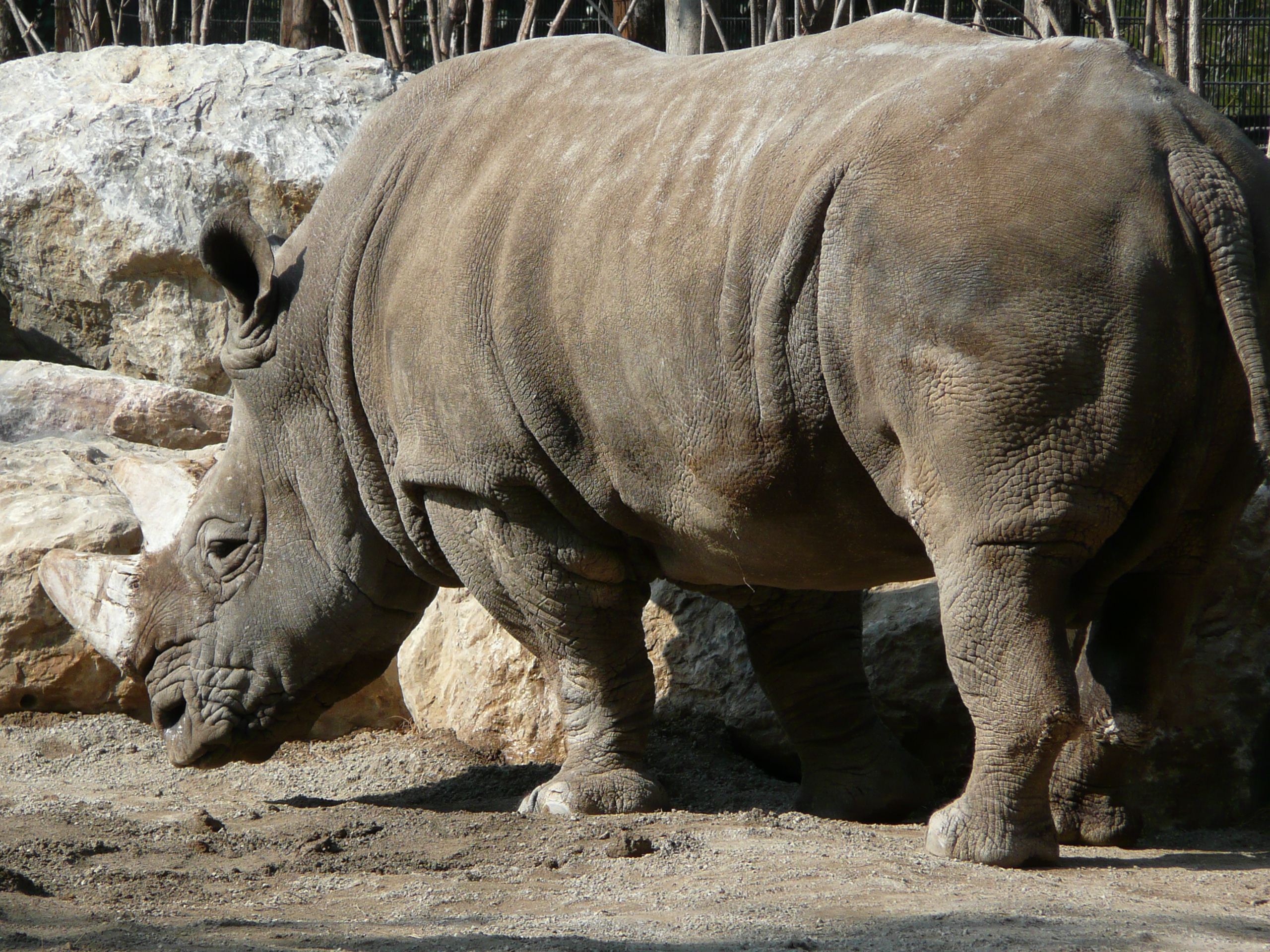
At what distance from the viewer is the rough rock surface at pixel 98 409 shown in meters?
7.15

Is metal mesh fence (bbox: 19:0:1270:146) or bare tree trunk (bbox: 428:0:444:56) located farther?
metal mesh fence (bbox: 19:0:1270:146)

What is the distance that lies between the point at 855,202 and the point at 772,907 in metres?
1.49

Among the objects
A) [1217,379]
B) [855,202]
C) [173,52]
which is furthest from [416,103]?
[173,52]

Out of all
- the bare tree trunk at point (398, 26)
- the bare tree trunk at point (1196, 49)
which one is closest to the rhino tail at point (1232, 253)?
the bare tree trunk at point (1196, 49)

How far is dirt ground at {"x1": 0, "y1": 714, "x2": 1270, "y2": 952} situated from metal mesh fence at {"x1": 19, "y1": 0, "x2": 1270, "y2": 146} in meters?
5.61

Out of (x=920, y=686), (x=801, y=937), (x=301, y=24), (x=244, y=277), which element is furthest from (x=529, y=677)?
(x=301, y=24)

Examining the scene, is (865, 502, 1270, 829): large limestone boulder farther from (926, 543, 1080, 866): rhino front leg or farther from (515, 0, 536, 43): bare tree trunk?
(515, 0, 536, 43): bare tree trunk

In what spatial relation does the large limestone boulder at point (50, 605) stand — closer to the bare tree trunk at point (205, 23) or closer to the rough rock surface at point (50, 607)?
the rough rock surface at point (50, 607)

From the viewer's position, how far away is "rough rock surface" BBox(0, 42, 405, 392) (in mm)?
7730

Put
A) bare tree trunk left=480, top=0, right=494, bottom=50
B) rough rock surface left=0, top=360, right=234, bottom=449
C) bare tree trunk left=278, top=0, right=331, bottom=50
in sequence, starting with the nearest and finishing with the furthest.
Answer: bare tree trunk left=480, top=0, right=494, bottom=50, rough rock surface left=0, top=360, right=234, bottom=449, bare tree trunk left=278, top=0, right=331, bottom=50

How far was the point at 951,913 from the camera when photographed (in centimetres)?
290

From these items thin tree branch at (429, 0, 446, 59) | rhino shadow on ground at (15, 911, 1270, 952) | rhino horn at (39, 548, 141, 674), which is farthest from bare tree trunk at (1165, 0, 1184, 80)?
rhino horn at (39, 548, 141, 674)

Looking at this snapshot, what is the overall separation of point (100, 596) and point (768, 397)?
2969 millimetres

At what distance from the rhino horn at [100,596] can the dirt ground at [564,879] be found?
20.7 inches
